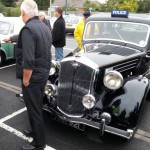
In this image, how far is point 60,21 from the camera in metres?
7.85

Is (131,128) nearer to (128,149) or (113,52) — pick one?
(128,149)

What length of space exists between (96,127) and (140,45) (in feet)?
7.73

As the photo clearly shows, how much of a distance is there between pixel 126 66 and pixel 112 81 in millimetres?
882

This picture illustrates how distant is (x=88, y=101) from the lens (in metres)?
3.94

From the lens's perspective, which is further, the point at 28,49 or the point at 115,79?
the point at 115,79

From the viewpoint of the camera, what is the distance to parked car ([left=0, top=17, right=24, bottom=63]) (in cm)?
816

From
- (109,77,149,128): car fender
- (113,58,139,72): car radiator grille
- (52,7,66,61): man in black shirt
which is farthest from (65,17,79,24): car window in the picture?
(109,77,149,128): car fender

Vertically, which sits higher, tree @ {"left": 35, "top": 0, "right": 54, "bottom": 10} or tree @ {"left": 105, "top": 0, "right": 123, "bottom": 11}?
tree @ {"left": 105, "top": 0, "right": 123, "bottom": 11}

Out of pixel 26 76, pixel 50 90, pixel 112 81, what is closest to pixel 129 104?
pixel 112 81

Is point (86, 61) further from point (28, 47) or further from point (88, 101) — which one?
point (28, 47)

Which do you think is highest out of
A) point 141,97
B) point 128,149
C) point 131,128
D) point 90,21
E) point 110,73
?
point 90,21

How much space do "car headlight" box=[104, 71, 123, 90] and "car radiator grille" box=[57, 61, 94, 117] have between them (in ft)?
0.81

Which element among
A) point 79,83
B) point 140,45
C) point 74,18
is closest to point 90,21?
point 140,45

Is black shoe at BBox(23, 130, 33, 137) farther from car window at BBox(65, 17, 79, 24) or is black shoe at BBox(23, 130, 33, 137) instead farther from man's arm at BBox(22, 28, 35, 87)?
car window at BBox(65, 17, 79, 24)
